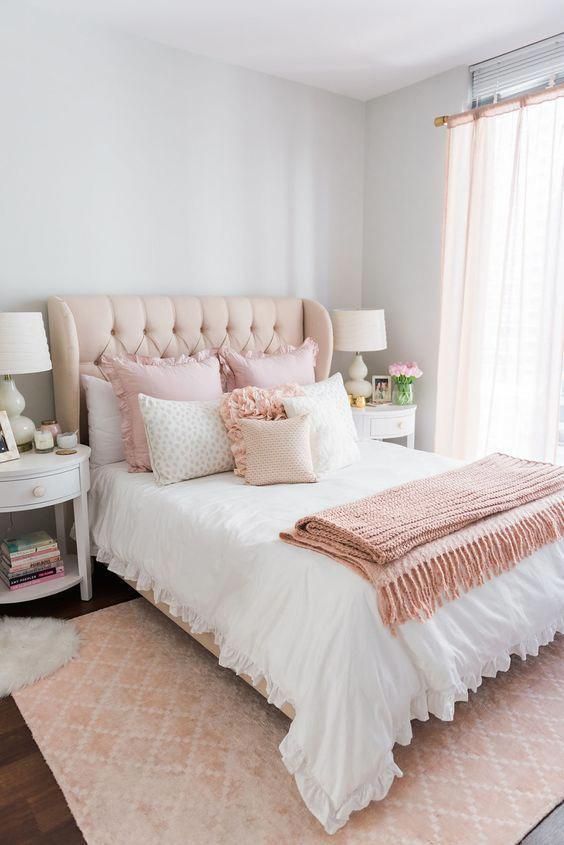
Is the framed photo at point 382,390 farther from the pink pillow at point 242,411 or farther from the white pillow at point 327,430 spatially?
the pink pillow at point 242,411

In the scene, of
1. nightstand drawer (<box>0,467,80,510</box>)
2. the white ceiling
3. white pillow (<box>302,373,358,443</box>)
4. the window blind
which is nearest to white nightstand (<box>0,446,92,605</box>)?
nightstand drawer (<box>0,467,80,510</box>)

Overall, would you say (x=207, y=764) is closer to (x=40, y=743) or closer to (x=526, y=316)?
(x=40, y=743)

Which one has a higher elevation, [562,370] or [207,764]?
[562,370]

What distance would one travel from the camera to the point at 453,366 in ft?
11.8

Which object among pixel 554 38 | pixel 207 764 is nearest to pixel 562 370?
pixel 554 38

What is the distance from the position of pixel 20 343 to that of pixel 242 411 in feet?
3.09

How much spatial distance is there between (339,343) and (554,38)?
1874 millimetres

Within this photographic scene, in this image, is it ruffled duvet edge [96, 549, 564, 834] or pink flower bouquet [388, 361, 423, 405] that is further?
pink flower bouquet [388, 361, 423, 405]

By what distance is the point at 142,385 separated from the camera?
2631mm

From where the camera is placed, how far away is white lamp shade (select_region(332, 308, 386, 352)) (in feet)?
11.7

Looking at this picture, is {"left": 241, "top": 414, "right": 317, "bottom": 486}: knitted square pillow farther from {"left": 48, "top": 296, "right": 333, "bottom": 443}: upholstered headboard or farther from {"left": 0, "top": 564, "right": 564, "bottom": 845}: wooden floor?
{"left": 0, "top": 564, "right": 564, "bottom": 845}: wooden floor

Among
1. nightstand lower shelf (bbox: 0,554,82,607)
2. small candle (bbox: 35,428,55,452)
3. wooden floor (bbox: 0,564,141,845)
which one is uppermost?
small candle (bbox: 35,428,55,452)

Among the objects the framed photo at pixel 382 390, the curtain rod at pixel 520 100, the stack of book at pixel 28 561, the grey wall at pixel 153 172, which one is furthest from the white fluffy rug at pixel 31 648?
the curtain rod at pixel 520 100

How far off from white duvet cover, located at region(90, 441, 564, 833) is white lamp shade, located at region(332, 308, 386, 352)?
4.19 ft
